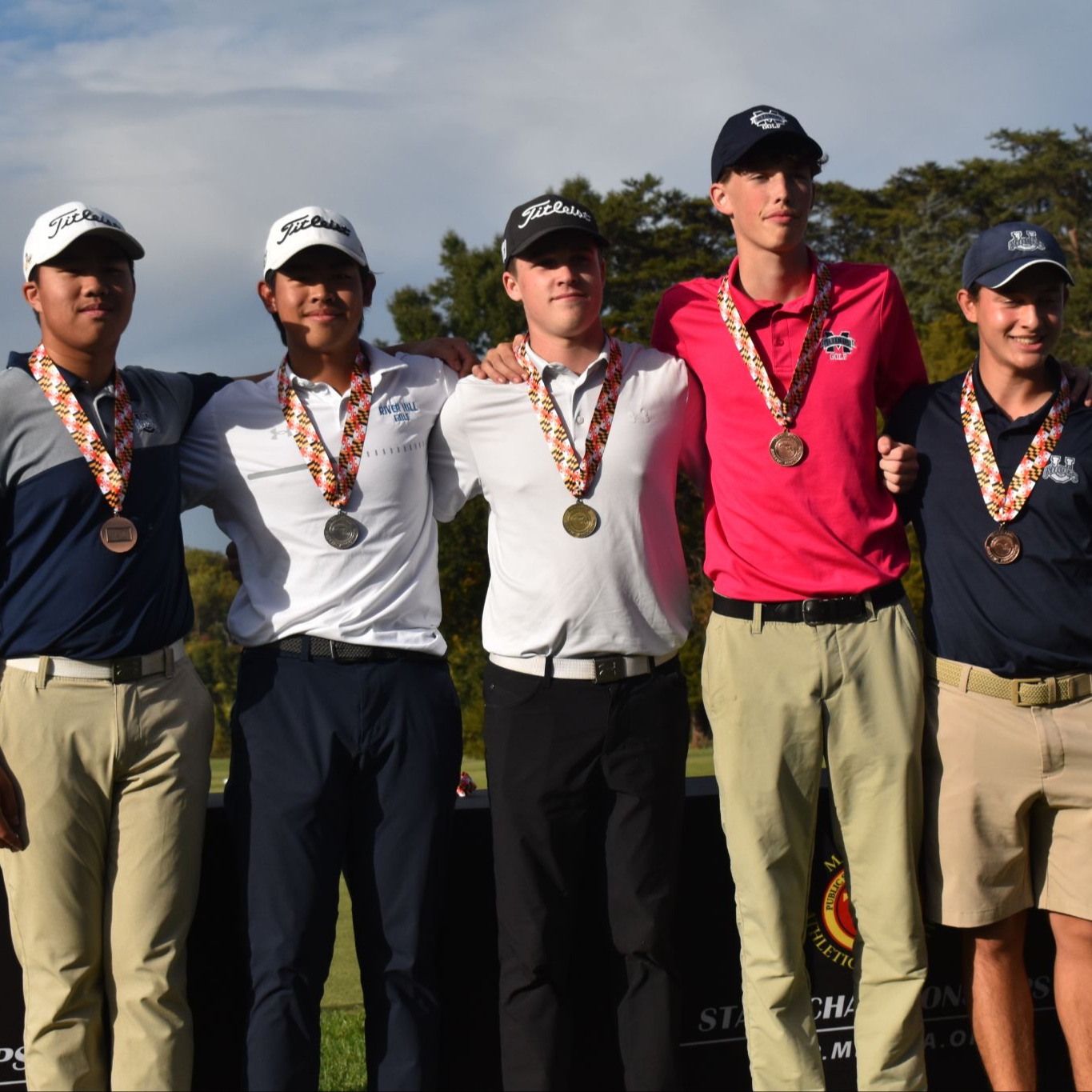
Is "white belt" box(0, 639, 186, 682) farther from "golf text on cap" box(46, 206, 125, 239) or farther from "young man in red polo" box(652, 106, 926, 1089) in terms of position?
"young man in red polo" box(652, 106, 926, 1089)

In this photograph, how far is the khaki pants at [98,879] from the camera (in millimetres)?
3910

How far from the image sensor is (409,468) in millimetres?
4305

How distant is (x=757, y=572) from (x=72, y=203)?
231 centimetres

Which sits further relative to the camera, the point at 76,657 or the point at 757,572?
the point at 757,572

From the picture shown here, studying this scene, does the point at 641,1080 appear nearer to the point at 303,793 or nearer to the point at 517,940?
the point at 517,940

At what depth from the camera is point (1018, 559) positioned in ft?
14.0

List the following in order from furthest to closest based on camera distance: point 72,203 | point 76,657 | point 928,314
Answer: point 928,314
point 72,203
point 76,657

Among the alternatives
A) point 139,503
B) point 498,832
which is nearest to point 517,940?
point 498,832

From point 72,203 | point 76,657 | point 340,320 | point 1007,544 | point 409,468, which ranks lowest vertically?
point 76,657

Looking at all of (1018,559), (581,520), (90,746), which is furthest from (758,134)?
(90,746)

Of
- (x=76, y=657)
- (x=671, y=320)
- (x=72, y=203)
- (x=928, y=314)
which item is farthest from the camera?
(x=928, y=314)

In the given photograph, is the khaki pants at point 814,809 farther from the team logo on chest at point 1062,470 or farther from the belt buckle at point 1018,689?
the team logo on chest at point 1062,470

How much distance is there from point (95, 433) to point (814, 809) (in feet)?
7.77

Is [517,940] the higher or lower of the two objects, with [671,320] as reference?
lower
